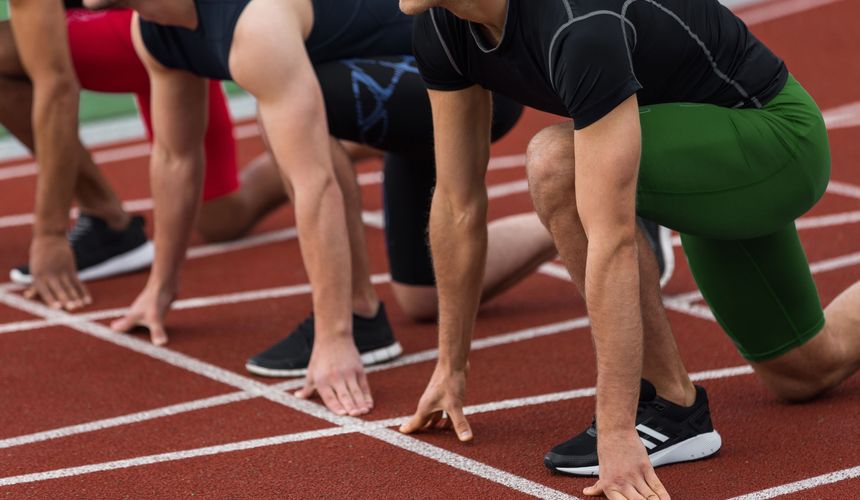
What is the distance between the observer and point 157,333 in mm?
4570

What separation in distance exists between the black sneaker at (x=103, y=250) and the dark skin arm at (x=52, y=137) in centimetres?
33

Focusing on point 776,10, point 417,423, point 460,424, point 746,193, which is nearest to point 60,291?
point 417,423

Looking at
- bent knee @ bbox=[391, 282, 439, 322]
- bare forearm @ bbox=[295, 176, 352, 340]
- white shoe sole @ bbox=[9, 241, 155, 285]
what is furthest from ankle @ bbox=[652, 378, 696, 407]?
white shoe sole @ bbox=[9, 241, 155, 285]

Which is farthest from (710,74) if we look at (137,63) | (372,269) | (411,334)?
(137,63)

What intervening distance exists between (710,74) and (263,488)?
141cm

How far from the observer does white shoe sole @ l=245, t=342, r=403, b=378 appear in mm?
4191

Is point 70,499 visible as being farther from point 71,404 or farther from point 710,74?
point 710,74

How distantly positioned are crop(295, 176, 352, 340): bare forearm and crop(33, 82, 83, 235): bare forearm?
1.45 m

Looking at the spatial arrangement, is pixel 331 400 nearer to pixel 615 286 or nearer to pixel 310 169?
pixel 310 169

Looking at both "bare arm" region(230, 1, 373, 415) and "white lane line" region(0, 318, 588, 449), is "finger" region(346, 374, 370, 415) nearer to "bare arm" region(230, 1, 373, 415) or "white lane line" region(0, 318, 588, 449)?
"bare arm" region(230, 1, 373, 415)

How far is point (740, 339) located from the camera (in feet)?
11.9

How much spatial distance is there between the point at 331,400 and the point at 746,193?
1.31 m

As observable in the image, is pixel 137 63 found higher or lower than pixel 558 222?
lower

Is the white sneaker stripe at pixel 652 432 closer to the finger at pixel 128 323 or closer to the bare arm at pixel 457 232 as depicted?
the bare arm at pixel 457 232
